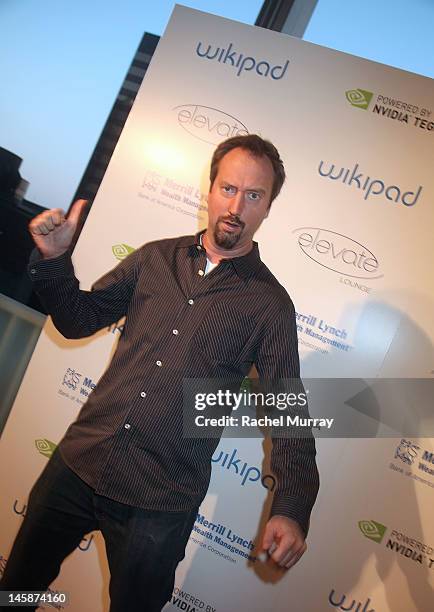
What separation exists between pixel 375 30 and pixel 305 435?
9.06 ft

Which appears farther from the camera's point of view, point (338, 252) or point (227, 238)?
point (338, 252)

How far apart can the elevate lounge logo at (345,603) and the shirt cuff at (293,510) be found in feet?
3.52

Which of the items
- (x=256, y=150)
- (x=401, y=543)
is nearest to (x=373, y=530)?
(x=401, y=543)

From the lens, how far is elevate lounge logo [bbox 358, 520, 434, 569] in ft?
6.61

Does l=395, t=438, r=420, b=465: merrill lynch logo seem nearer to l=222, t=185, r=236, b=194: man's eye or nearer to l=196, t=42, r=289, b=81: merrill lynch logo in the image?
l=222, t=185, r=236, b=194: man's eye

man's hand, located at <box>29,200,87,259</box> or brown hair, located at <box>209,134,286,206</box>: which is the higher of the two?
brown hair, located at <box>209,134,286,206</box>

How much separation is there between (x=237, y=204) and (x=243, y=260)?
0.69 feet

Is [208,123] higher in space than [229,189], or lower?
higher

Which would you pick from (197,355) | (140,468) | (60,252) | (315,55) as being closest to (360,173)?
(315,55)

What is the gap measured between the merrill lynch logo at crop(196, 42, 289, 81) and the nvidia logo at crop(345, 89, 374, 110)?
1.18 feet

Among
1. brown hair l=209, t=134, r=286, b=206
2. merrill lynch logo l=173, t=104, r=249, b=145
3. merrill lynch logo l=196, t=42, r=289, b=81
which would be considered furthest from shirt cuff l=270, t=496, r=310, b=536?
merrill lynch logo l=196, t=42, r=289, b=81

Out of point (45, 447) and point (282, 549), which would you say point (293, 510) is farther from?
point (45, 447)

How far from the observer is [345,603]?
2086 mm

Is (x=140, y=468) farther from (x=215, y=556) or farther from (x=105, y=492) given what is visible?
(x=215, y=556)
